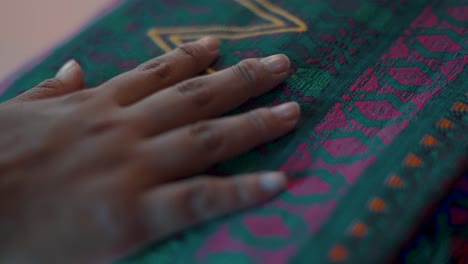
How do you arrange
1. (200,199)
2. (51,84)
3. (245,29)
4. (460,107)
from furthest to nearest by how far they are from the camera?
(245,29), (51,84), (460,107), (200,199)

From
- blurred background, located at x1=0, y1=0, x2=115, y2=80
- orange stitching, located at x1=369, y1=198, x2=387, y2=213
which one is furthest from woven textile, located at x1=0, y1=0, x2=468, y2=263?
blurred background, located at x1=0, y1=0, x2=115, y2=80

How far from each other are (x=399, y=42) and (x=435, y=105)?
0.19 meters

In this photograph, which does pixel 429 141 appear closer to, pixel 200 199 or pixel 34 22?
pixel 200 199

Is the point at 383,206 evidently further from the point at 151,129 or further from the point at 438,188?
the point at 151,129

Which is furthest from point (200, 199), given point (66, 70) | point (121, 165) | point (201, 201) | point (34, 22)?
point (34, 22)

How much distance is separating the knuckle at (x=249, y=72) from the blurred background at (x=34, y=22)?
0.69 metres

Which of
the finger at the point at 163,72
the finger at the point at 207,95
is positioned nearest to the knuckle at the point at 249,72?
the finger at the point at 207,95

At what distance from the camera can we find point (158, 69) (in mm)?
731

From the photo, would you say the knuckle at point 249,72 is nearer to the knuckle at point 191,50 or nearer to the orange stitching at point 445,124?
the knuckle at point 191,50

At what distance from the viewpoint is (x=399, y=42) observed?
2.59 feet

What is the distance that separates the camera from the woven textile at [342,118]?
1.77 feet

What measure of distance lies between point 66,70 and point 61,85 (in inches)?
2.4

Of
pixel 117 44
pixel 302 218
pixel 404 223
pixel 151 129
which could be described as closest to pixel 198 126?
pixel 151 129

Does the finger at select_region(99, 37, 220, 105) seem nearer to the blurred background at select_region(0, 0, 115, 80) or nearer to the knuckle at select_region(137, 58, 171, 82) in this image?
the knuckle at select_region(137, 58, 171, 82)
